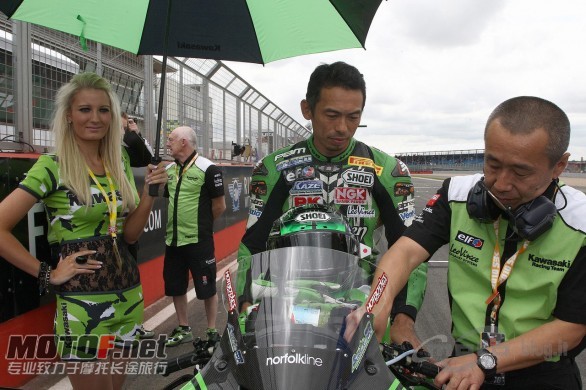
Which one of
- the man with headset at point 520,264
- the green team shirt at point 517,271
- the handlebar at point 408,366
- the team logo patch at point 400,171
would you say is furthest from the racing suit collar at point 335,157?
the handlebar at point 408,366

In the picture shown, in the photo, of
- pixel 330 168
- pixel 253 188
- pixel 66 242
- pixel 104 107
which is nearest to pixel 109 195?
pixel 66 242

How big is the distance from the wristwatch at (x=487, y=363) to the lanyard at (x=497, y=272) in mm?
262

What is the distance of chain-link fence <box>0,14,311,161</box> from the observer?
3938 millimetres

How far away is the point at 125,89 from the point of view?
6.14 metres

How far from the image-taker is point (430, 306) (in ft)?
19.4

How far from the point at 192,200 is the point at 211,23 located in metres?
2.37

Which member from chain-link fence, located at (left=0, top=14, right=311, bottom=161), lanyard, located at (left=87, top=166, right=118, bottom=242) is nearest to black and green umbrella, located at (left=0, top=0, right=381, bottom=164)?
lanyard, located at (left=87, top=166, right=118, bottom=242)

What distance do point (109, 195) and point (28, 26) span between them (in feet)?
7.41

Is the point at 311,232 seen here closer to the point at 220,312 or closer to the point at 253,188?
the point at 253,188

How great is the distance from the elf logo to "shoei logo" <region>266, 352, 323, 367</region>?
0.99 meters

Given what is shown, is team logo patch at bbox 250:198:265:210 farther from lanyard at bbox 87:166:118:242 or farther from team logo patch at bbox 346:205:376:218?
lanyard at bbox 87:166:118:242

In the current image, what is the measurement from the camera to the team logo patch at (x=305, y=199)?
2637 mm

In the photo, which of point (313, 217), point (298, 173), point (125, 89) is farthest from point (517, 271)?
point (125, 89)

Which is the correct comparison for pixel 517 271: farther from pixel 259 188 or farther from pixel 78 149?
pixel 78 149
